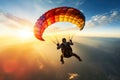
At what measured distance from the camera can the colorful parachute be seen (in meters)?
20.3

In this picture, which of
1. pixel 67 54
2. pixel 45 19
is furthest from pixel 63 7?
pixel 67 54

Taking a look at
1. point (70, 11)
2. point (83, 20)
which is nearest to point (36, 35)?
point (70, 11)

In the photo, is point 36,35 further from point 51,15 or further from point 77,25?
point 77,25

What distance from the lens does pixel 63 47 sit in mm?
19281

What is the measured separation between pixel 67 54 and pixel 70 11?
639cm

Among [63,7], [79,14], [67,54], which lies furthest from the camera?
[79,14]

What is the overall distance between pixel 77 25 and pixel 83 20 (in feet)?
6.18

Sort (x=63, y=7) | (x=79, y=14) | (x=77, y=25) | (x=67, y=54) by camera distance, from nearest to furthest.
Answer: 1. (x=67, y=54)
2. (x=63, y=7)
3. (x=79, y=14)
4. (x=77, y=25)

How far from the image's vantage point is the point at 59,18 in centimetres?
2312

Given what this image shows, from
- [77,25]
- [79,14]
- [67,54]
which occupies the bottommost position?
[67,54]

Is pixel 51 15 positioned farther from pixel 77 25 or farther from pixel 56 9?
pixel 77 25

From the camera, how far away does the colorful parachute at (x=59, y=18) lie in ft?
66.5

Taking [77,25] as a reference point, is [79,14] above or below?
above

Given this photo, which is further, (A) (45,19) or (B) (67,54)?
(A) (45,19)
